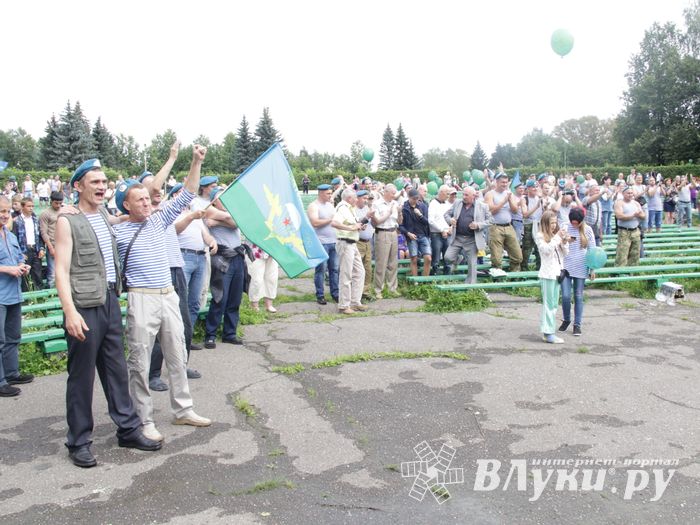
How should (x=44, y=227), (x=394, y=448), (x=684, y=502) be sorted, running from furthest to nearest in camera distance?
(x=44, y=227) < (x=394, y=448) < (x=684, y=502)

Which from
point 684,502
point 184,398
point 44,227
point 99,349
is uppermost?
point 44,227

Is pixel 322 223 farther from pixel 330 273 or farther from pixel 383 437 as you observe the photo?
pixel 383 437

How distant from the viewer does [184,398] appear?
523 centimetres

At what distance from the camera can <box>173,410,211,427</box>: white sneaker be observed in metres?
5.23

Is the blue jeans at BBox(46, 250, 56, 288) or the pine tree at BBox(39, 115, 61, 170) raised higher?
the pine tree at BBox(39, 115, 61, 170)

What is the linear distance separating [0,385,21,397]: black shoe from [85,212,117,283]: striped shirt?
7.66ft

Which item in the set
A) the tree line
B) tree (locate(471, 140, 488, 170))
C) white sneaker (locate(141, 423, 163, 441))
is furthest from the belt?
tree (locate(471, 140, 488, 170))

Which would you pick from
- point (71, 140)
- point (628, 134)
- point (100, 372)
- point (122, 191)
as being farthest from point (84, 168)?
point (628, 134)

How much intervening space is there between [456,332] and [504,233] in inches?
147

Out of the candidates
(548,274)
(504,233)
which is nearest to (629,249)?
(504,233)

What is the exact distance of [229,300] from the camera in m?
7.78

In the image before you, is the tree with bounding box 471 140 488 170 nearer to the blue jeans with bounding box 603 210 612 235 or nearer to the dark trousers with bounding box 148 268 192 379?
the blue jeans with bounding box 603 210 612 235

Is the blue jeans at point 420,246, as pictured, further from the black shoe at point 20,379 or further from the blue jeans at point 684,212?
the blue jeans at point 684,212

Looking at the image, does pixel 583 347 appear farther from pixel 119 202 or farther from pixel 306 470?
pixel 119 202
